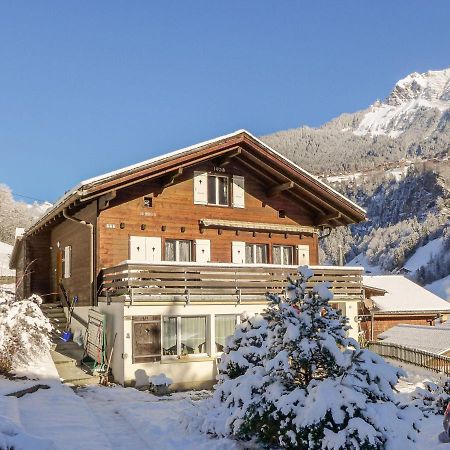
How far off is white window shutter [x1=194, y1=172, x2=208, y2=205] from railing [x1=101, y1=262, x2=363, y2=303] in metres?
3.98

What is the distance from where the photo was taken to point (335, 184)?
151 meters

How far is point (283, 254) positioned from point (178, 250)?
15.6ft

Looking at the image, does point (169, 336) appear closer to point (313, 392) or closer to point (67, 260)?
point (67, 260)

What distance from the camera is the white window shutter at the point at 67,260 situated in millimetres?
21797

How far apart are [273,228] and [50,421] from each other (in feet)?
43.2

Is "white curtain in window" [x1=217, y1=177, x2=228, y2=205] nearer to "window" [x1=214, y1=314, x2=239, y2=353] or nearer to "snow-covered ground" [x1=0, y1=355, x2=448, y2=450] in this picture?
"window" [x1=214, y1=314, x2=239, y2=353]

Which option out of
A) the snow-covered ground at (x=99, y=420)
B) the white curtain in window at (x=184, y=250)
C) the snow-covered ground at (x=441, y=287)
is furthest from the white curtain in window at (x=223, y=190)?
the snow-covered ground at (x=441, y=287)

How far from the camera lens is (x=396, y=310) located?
105 ft

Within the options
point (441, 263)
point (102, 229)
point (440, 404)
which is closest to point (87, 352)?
point (102, 229)

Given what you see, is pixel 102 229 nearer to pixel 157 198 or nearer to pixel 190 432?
A: pixel 157 198

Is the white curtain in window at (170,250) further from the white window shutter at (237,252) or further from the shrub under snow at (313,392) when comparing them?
the shrub under snow at (313,392)

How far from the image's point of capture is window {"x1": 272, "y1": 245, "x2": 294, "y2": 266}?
843 inches

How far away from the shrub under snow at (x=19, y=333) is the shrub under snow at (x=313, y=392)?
6.66m

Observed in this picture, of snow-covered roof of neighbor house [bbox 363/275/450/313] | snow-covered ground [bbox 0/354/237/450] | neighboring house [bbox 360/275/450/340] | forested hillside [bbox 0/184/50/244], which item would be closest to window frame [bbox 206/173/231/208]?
snow-covered ground [bbox 0/354/237/450]
